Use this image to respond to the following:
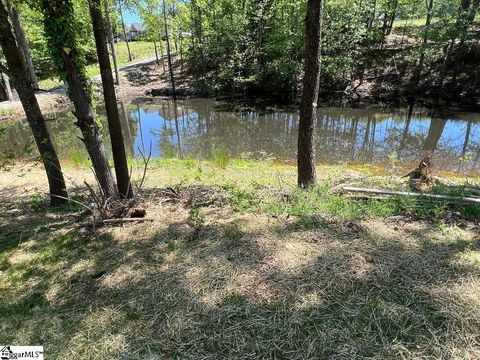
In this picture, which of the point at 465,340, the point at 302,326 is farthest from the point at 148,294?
the point at 465,340

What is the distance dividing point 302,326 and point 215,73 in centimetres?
2504

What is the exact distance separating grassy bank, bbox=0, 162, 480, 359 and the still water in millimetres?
6173

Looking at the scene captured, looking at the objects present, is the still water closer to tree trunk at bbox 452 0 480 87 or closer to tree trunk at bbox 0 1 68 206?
tree trunk at bbox 452 0 480 87

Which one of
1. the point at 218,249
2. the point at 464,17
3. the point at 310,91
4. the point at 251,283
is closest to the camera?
the point at 251,283

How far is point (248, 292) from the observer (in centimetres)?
294

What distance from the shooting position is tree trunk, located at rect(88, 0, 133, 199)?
464 centimetres

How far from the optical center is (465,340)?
2357 mm

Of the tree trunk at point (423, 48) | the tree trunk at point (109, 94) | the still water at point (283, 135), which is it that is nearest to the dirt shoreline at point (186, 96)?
the tree trunk at point (423, 48)

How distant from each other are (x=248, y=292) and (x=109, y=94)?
383 cm

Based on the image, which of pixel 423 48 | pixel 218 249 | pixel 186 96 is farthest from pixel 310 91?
pixel 186 96

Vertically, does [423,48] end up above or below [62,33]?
below

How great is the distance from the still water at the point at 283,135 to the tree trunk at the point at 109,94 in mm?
4788

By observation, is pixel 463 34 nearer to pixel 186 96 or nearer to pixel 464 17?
pixel 464 17

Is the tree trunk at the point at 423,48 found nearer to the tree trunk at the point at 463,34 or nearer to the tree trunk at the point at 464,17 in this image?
the tree trunk at the point at 464,17
